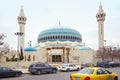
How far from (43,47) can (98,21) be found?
702 inches

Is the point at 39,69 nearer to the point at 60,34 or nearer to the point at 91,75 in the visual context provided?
the point at 91,75

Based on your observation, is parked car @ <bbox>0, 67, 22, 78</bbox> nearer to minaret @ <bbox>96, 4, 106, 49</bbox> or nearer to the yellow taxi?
the yellow taxi

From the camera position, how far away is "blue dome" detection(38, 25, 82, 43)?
74.2 meters

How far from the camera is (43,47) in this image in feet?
228

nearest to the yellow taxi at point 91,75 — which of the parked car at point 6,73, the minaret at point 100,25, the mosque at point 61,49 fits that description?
the parked car at point 6,73

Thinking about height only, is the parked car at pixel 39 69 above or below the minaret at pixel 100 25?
below

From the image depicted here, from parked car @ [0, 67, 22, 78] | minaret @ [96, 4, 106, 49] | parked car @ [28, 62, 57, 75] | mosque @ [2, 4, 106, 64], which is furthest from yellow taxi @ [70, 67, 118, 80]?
minaret @ [96, 4, 106, 49]

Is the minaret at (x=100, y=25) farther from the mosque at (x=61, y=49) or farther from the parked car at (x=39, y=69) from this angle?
the parked car at (x=39, y=69)

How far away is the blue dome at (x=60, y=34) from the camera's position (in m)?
74.2

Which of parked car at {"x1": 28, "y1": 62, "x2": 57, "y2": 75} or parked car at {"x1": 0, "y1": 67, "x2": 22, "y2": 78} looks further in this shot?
parked car at {"x1": 28, "y1": 62, "x2": 57, "y2": 75}

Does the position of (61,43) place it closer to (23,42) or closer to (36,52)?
(36,52)

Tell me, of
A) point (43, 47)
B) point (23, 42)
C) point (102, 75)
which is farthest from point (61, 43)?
point (102, 75)

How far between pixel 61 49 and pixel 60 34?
8353 millimetres

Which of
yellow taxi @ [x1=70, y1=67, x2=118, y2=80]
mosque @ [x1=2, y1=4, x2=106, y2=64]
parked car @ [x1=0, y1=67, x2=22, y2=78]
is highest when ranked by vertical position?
mosque @ [x1=2, y1=4, x2=106, y2=64]
